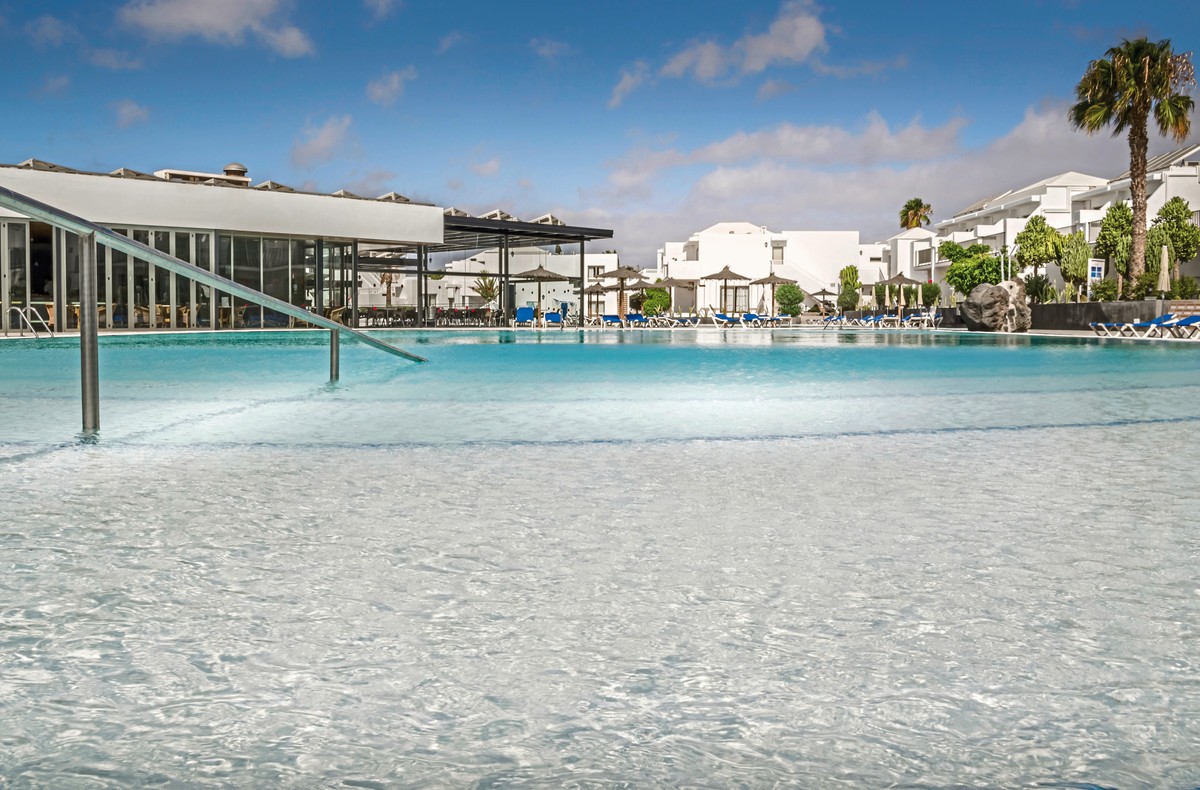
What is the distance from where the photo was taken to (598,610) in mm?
2184

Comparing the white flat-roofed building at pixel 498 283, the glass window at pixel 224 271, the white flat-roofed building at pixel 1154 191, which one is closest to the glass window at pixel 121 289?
the glass window at pixel 224 271

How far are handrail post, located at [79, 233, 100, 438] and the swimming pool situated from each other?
212 millimetres

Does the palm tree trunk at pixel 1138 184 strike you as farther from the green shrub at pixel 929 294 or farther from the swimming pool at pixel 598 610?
the green shrub at pixel 929 294

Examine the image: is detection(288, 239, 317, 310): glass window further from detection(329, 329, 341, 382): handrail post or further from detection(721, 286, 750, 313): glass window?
Answer: detection(721, 286, 750, 313): glass window

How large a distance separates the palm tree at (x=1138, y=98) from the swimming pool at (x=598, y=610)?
27455mm

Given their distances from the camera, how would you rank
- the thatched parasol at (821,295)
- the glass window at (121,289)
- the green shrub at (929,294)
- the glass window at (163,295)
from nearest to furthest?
1. the glass window at (121,289)
2. the glass window at (163,295)
3. the green shrub at (929,294)
4. the thatched parasol at (821,295)

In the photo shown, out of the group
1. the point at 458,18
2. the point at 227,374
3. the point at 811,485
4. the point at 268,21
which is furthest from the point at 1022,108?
the point at 811,485

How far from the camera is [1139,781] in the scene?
136 centimetres

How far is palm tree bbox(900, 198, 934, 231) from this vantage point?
8500 centimetres

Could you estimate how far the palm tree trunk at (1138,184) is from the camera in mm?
28344

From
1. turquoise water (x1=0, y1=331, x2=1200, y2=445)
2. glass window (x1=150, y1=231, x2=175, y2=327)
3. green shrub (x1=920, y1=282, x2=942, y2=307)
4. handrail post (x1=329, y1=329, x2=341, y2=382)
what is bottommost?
turquoise water (x1=0, y1=331, x2=1200, y2=445)

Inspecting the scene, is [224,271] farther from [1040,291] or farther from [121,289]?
[1040,291]

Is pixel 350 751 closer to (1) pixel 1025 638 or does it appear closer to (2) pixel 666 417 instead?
(1) pixel 1025 638

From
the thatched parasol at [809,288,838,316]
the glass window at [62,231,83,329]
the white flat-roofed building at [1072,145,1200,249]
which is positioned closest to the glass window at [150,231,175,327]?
the glass window at [62,231,83,329]
